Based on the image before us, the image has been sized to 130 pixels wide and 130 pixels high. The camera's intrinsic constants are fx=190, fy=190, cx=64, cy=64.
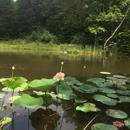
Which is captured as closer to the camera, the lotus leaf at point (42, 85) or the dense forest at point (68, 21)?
the lotus leaf at point (42, 85)

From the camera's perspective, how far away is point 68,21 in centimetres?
1980

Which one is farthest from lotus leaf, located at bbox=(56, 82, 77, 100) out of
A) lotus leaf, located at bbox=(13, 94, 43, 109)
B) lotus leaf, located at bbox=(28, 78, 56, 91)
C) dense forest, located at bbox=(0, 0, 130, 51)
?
dense forest, located at bbox=(0, 0, 130, 51)

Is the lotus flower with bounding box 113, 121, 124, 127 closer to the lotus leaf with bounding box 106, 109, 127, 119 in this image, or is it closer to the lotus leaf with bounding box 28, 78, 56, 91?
the lotus leaf with bounding box 106, 109, 127, 119

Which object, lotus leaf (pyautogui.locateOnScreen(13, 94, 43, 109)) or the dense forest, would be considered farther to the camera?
the dense forest

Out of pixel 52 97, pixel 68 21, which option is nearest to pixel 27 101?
pixel 52 97

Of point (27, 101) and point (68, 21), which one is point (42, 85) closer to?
point (27, 101)

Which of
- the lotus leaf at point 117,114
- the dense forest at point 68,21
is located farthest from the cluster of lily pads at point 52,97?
the dense forest at point 68,21

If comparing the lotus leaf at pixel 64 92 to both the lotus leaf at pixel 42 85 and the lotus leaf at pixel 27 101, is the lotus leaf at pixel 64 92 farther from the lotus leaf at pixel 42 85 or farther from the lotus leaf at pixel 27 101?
the lotus leaf at pixel 27 101

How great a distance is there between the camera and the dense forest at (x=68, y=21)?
1628 cm

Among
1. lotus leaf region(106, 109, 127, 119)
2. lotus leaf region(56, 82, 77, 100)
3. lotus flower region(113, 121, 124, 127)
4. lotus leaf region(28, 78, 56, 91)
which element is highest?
lotus leaf region(28, 78, 56, 91)

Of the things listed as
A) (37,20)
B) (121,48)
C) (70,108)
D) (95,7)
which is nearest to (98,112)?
(70,108)

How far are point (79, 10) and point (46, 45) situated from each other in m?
5.23

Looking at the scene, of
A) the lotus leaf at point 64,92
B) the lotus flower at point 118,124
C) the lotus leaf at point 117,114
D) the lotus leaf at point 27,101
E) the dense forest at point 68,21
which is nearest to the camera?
the lotus leaf at point 27,101

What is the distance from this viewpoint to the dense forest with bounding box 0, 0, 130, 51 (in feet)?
53.4
